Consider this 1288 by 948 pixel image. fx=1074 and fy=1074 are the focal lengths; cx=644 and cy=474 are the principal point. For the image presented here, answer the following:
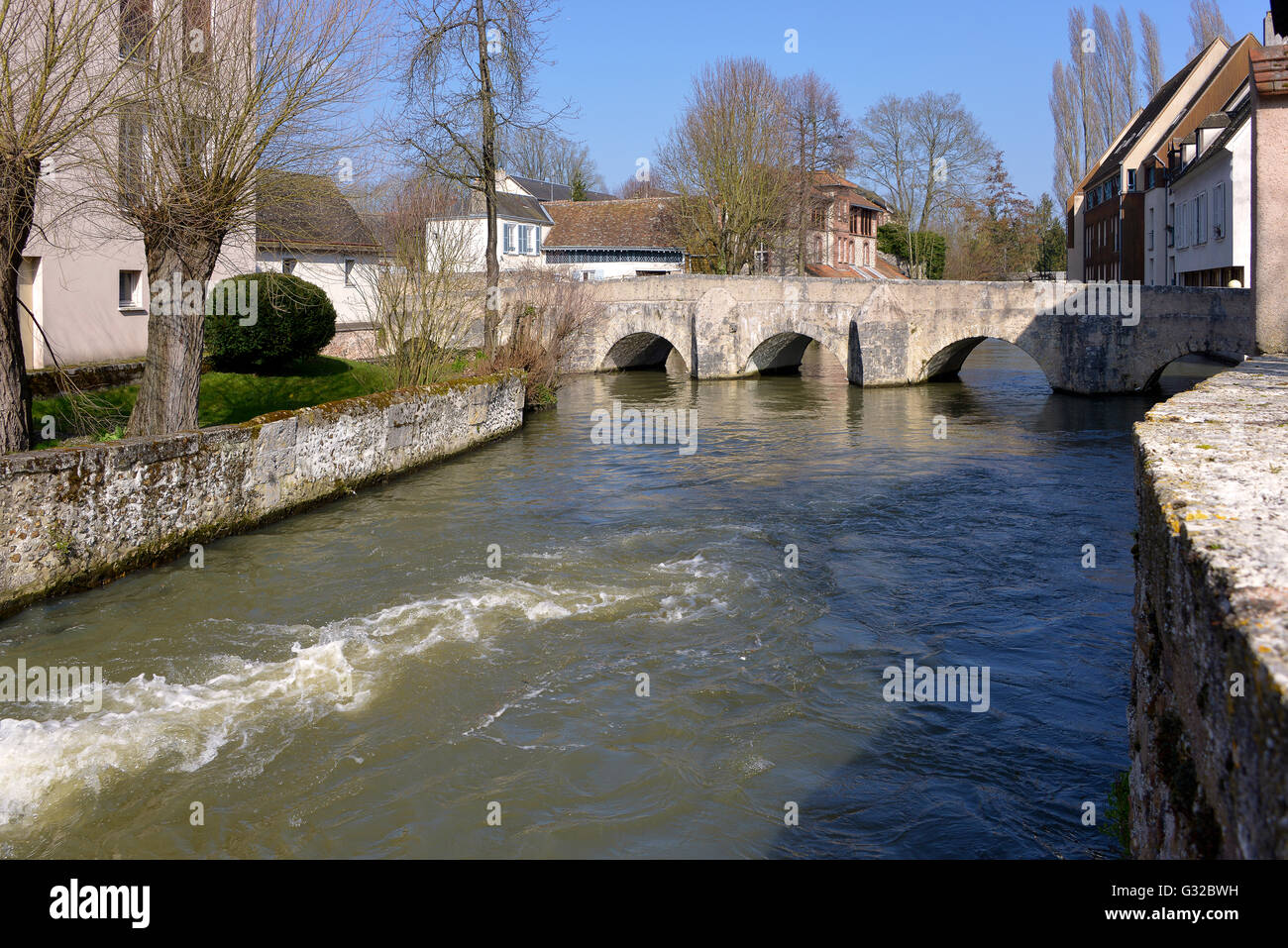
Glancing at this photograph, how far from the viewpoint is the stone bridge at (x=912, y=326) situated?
80.7ft

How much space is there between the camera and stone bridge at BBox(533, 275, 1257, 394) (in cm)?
2461

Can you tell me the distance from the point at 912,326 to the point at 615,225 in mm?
23346

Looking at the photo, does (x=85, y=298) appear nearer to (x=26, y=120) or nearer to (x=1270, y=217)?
(x=26, y=120)

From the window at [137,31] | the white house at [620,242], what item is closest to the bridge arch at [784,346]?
the white house at [620,242]

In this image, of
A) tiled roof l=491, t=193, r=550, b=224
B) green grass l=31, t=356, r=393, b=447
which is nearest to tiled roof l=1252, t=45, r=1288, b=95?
green grass l=31, t=356, r=393, b=447

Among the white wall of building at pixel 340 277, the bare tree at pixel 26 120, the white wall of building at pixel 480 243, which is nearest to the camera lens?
the bare tree at pixel 26 120

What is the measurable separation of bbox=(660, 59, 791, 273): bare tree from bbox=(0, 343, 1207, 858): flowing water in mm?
29663

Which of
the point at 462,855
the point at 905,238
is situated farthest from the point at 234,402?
the point at 905,238

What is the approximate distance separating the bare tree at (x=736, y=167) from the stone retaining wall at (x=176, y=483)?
2804 cm

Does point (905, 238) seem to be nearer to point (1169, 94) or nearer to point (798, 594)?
point (1169, 94)

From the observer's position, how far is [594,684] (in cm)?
791

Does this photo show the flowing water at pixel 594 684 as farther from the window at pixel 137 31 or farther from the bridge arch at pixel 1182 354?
the bridge arch at pixel 1182 354

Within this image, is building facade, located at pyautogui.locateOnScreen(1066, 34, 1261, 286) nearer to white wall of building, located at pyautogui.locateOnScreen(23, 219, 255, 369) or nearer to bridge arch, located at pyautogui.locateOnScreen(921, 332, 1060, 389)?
bridge arch, located at pyautogui.locateOnScreen(921, 332, 1060, 389)

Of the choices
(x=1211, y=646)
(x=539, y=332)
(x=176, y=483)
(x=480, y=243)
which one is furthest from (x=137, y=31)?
(x=480, y=243)
